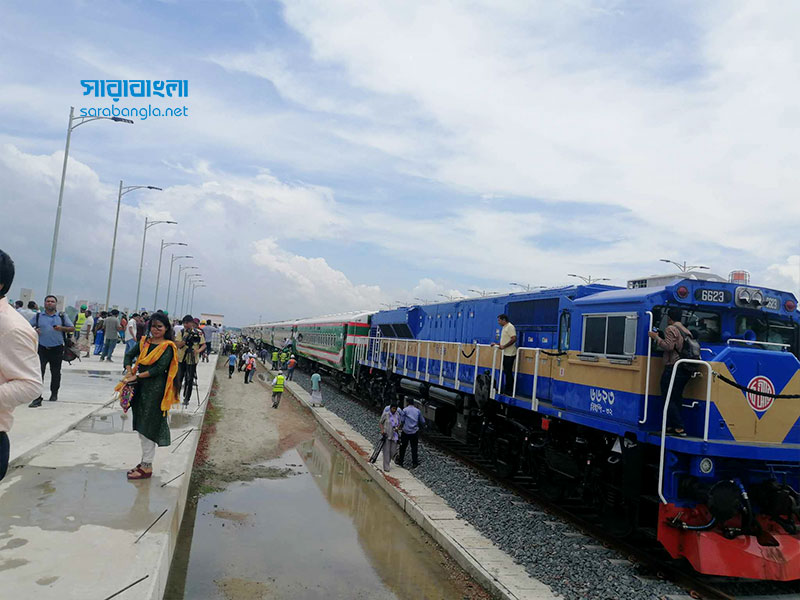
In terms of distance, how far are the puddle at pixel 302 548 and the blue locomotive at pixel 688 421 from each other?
2.50m

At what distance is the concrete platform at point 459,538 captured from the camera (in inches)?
265

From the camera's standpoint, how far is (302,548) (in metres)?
8.13

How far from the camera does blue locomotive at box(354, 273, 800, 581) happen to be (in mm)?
6719

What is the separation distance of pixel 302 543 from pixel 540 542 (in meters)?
3.18

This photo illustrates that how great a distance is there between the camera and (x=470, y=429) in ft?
44.3

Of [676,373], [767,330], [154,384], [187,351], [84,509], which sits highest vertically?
[767,330]

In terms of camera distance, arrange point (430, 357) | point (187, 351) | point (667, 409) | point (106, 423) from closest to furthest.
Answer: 1. point (667, 409)
2. point (106, 423)
3. point (187, 351)
4. point (430, 357)

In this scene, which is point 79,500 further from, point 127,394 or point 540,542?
point 540,542

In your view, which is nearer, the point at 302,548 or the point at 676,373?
the point at 676,373

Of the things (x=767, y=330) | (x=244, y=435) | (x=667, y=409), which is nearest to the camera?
(x=667, y=409)

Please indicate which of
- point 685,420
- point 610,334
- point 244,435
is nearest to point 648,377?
point 685,420

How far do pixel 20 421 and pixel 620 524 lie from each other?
905 centimetres

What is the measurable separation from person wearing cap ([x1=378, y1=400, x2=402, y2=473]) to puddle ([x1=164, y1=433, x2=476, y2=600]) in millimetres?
642

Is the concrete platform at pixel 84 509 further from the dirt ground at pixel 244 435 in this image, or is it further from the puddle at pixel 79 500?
the dirt ground at pixel 244 435
